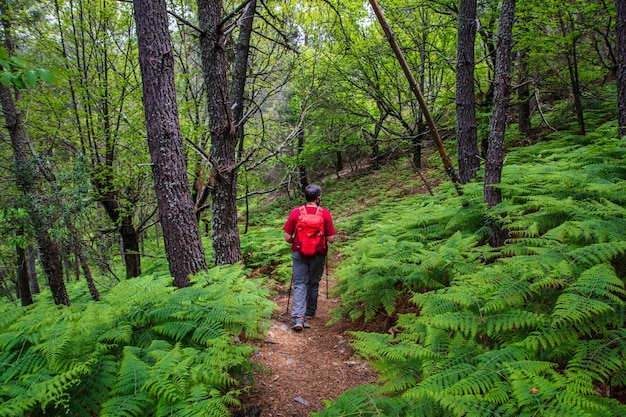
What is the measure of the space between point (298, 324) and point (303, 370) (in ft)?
3.54

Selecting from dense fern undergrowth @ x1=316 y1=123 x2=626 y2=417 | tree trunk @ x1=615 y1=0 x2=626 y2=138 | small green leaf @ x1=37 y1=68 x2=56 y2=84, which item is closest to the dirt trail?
dense fern undergrowth @ x1=316 y1=123 x2=626 y2=417

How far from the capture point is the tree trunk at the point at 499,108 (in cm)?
409

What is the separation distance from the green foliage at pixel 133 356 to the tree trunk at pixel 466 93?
5043 mm

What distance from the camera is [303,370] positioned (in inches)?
152

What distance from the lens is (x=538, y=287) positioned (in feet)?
9.02

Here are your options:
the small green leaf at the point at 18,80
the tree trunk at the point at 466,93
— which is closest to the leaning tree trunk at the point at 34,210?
the small green leaf at the point at 18,80

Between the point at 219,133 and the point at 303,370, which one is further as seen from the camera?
the point at 219,133

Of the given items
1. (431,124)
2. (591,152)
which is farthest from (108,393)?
(591,152)

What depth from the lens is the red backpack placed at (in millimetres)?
4977

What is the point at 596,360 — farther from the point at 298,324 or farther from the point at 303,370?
the point at 298,324

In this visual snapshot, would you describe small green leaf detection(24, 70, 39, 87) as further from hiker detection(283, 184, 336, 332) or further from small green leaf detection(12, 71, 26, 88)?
hiker detection(283, 184, 336, 332)

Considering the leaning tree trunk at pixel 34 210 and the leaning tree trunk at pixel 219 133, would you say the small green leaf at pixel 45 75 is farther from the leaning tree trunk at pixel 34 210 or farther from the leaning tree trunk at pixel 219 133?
the leaning tree trunk at pixel 34 210

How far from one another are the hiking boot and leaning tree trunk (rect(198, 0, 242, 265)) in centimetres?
167

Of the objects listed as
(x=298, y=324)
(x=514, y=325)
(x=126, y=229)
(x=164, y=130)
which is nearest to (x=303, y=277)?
(x=298, y=324)
